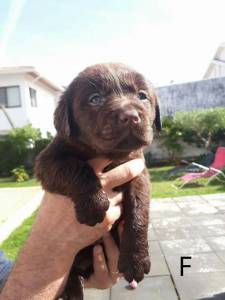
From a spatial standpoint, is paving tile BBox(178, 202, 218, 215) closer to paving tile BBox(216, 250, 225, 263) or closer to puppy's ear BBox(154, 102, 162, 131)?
paving tile BBox(216, 250, 225, 263)

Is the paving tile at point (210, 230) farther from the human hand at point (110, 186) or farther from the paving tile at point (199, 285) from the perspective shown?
the human hand at point (110, 186)

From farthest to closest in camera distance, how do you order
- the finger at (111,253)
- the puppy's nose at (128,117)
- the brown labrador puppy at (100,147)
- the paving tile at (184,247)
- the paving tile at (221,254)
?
the paving tile at (184,247) → the paving tile at (221,254) → the finger at (111,253) → the brown labrador puppy at (100,147) → the puppy's nose at (128,117)

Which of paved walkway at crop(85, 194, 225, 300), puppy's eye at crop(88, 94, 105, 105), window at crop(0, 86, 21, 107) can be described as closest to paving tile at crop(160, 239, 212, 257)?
paved walkway at crop(85, 194, 225, 300)

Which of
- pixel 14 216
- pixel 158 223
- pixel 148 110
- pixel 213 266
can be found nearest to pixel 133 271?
pixel 148 110

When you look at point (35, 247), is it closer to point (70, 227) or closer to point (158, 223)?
point (70, 227)

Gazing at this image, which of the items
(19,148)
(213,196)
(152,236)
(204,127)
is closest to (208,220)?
(152,236)

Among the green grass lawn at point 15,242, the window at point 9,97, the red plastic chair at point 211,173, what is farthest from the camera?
the window at point 9,97

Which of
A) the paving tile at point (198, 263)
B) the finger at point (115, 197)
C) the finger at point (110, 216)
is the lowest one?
the paving tile at point (198, 263)

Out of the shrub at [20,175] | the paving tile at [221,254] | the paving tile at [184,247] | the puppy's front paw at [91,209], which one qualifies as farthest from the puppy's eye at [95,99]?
the shrub at [20,175]
